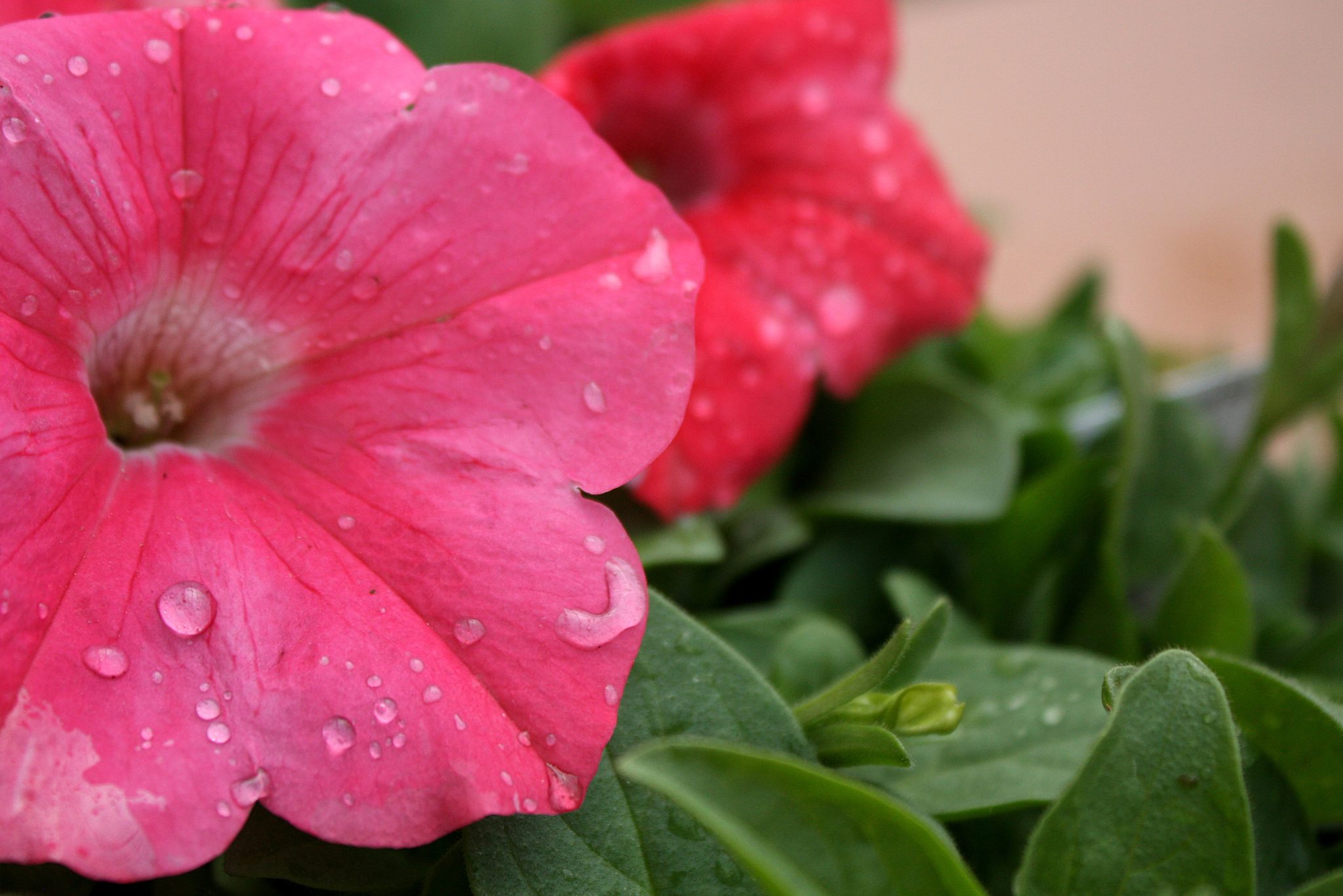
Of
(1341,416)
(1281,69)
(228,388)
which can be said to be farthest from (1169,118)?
(228,388)

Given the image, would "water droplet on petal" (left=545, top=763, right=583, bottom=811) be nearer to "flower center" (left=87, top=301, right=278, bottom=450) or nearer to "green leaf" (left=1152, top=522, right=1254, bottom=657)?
"flower center" (left=87, top=301, right=278, bottom=450)

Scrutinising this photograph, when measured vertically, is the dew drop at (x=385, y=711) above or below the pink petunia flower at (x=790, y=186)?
below

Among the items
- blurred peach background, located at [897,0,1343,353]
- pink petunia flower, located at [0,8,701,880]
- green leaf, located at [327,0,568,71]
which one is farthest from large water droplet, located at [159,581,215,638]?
blurred peach background, located at [897,0,1343,353]

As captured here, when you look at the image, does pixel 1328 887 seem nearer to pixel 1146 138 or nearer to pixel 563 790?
pixel 563 790

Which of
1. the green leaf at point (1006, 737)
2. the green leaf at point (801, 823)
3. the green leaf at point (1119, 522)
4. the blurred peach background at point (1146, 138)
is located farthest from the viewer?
the blurred peach background at point (1146, 138)

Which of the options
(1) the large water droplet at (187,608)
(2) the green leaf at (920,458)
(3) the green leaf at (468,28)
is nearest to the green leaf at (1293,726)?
(2) the green leaf at (920,458)

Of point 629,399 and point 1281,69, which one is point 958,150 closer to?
point 1281,69

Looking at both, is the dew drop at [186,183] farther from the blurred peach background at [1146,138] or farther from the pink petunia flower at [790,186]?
the blurred peach background at [1146,138]
